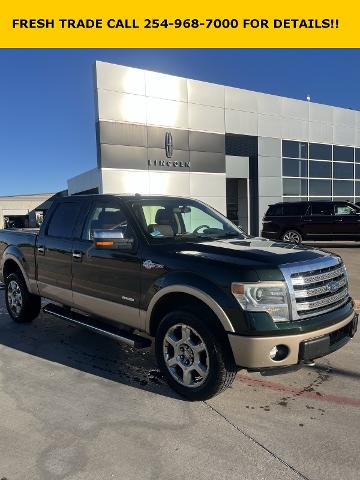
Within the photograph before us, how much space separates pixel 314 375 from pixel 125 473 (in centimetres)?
222

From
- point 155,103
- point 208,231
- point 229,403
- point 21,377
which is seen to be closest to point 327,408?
point 229,403

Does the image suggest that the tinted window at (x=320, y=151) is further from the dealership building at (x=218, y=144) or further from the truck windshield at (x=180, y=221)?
the truck windshield at (x=180, y=221)

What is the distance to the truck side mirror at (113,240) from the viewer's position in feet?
12.0

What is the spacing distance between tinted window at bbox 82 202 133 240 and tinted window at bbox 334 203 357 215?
475 inches

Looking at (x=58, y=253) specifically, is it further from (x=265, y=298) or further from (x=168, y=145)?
(x=168, y=145)

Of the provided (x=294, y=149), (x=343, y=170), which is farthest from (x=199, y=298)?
(x=343, y=170)

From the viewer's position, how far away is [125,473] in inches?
98.7

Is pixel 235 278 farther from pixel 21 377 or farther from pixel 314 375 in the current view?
pixel 21 377

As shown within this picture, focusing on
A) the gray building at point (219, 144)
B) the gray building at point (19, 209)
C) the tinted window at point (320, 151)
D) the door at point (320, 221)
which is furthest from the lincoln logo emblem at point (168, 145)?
the gray building at point (19, 209)

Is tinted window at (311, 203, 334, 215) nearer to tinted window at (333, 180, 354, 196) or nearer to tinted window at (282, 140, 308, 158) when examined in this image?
tinted window at (282, 140, 308, 158)

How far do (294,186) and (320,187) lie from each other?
202 cm

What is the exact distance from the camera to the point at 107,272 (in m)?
4.13

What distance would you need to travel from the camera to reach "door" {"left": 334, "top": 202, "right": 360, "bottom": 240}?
1429 cm

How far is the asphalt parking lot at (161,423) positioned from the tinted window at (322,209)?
11.0 metres
